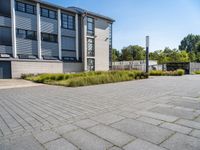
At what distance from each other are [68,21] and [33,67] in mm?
8931

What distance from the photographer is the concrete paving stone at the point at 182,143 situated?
262cm

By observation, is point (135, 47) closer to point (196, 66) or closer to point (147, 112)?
point (196, 66)

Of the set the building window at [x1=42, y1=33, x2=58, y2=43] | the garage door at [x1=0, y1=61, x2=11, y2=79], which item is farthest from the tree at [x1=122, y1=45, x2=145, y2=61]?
the garage door at [x1=0, y1=61, x2=11, y2=79]

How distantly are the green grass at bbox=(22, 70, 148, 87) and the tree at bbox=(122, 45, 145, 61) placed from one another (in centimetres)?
4941

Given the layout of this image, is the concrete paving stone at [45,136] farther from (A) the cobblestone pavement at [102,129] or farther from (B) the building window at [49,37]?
(B) the building window at [49,37]

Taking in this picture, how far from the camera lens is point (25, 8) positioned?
797 inches

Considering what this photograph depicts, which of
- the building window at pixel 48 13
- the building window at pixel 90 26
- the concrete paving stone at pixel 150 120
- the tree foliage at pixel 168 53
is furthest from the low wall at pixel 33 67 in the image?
the tree foliage at pixel 168 53

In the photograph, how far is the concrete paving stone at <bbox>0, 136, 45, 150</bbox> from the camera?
266 cm

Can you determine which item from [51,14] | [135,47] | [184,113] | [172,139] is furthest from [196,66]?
[135,47]

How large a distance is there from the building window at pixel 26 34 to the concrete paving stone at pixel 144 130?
19701 millimetres

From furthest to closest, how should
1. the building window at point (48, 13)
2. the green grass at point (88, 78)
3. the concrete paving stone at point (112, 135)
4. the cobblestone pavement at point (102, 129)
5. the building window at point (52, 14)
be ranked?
1. the building window at point (52, 14)
2. the building window at point (48, 13)
3. the green grass at point (88, 78)
4. the concrete paving stone at point (112, 135)
5. the cobblestone pavement at point (102, 129)

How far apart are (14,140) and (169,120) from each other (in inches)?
131

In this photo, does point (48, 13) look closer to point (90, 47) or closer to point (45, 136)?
point (90, 47)

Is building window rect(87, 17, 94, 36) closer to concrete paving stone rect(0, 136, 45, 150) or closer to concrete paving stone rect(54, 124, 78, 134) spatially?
concrete paving stone rect(54, 124, 78, 134)
